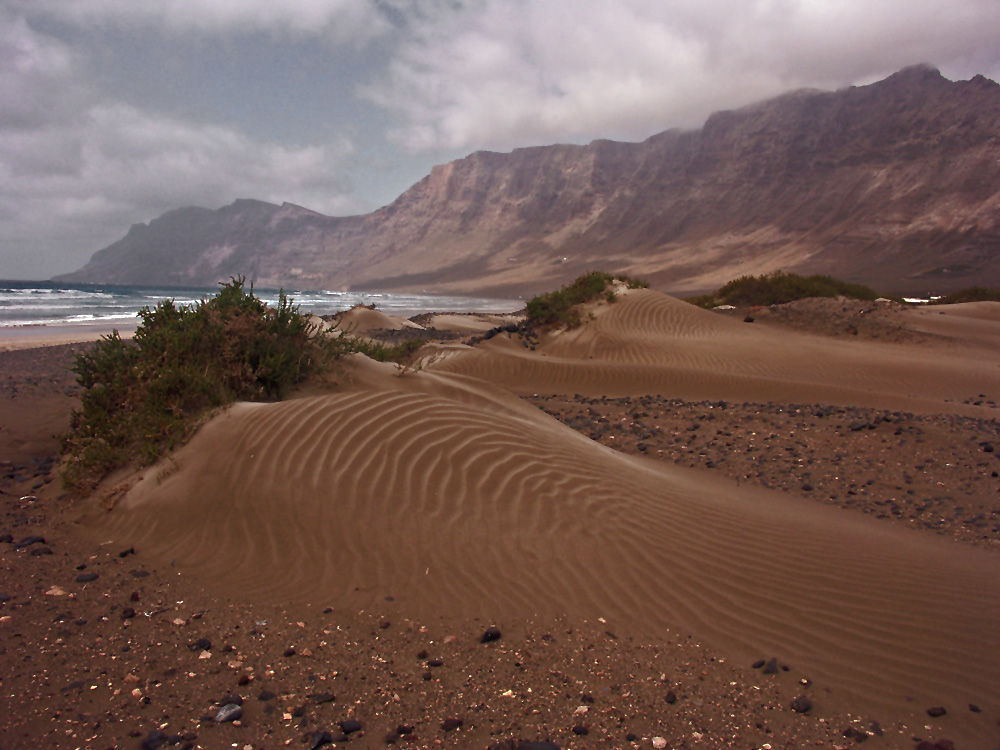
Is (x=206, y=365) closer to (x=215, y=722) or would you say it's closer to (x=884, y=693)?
(x=215, y=722)

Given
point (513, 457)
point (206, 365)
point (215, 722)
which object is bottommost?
point (215, 722)

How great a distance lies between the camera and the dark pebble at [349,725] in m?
3.03

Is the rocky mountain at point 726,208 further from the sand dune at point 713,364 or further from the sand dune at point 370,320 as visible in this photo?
the sand dune at point 713,364

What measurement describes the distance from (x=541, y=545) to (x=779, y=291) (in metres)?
25.6

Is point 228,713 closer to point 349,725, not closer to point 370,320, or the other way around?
point 349,725

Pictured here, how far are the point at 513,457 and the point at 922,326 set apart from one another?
19854 millimetres

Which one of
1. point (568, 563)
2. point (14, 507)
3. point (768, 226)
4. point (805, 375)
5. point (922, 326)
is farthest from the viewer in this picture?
point (768, 226)

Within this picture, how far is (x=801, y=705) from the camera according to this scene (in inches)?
127

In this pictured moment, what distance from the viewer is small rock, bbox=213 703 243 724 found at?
3.05 meters

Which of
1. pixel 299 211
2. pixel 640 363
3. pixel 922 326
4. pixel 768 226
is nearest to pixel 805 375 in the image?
pixel 640 363

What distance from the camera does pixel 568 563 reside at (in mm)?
4531

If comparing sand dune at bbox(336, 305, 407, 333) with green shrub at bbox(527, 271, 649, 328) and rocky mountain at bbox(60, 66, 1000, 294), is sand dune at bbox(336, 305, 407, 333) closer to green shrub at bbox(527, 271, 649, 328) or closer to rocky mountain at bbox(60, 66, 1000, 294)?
green shrub at bbox(527, 271, 649, 328)

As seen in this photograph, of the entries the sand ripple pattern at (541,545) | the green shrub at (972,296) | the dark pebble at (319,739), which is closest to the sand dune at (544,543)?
the sand ripple pattern at (541,545)

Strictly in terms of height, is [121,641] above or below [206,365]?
below
